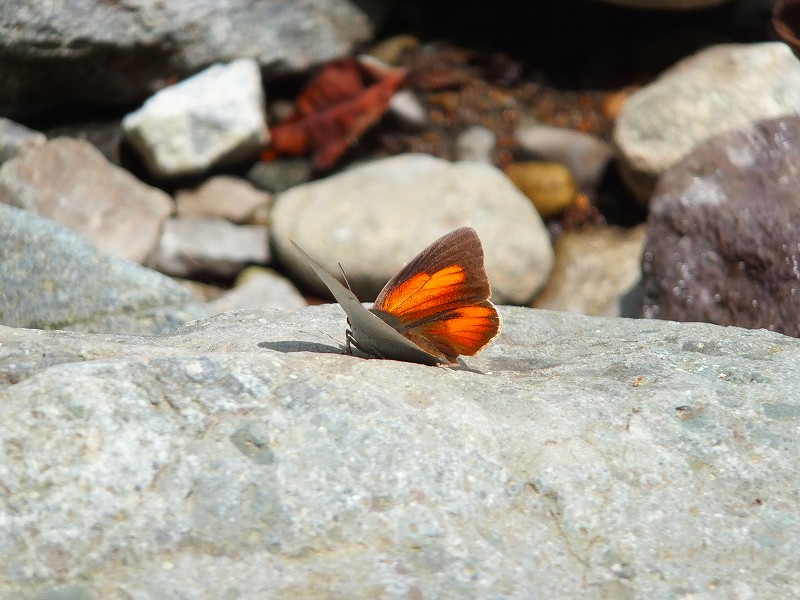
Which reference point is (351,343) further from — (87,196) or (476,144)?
(476,144)

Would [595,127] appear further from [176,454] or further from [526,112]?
[176,454]

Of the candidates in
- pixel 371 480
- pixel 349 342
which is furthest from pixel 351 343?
pixel 371 480

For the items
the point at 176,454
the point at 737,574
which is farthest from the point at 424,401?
the point at 737,574

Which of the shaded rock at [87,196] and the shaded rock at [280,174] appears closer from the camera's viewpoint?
the shaded rock at [87,196]

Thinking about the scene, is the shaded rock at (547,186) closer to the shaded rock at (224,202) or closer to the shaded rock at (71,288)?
the shaded rock at (224,202)

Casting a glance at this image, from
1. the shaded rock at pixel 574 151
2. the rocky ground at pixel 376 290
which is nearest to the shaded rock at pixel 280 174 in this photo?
the rocky ground at pixel 376 290

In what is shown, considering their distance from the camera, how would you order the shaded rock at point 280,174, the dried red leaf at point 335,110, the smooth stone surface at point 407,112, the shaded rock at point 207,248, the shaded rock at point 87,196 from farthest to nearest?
the smooth stone surface at point 407,112
the dried red leaf at point 335,110
the shaded rock at point 280,174
the shaded rock at point 207,248
the shaded rock at point 87,196
